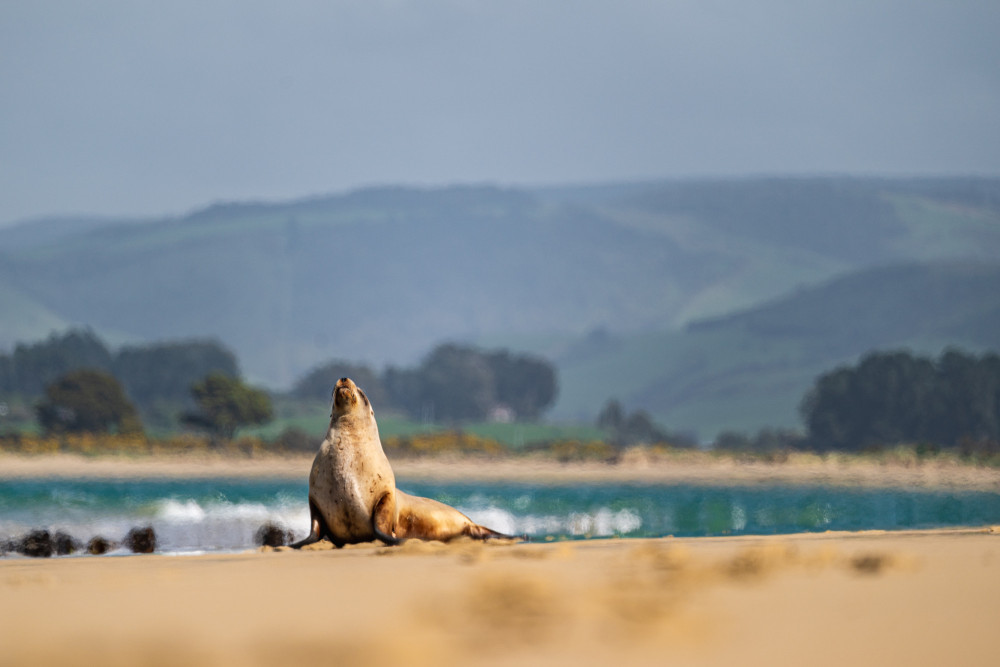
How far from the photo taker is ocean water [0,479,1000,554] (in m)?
20.3

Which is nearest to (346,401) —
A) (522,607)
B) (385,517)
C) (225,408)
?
(385,517)

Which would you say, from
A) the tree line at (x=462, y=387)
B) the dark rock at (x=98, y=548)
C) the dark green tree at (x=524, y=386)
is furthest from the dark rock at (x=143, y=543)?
the dark green tree at (x=524, y=386)

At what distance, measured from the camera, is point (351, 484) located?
12219mm

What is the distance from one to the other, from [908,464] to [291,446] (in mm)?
35175

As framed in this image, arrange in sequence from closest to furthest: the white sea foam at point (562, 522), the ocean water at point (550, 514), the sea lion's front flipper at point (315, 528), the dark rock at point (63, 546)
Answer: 1. the sea lion's front flipper at point (315, 528)
2. the dark rock at point (63, 546)
3. the ocean water at point (550, 514)
4. the white sea foam at point (562, 522)

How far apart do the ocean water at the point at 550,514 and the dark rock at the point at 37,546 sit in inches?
56.5

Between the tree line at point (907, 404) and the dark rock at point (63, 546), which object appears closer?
the dark rock at point (63, 546)

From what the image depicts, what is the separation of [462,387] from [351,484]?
12175cm

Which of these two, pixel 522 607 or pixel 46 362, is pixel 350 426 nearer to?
pixel 522 607

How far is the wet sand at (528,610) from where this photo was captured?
554cm

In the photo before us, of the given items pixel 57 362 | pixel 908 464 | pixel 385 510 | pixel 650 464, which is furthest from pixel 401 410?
pixel 385 510

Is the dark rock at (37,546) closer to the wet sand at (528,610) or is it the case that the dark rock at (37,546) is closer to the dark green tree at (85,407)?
the wet sand at (528,610)

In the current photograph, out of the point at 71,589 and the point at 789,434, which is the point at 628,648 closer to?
the point at 71,589

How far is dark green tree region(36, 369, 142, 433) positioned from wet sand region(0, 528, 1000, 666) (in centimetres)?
7118
